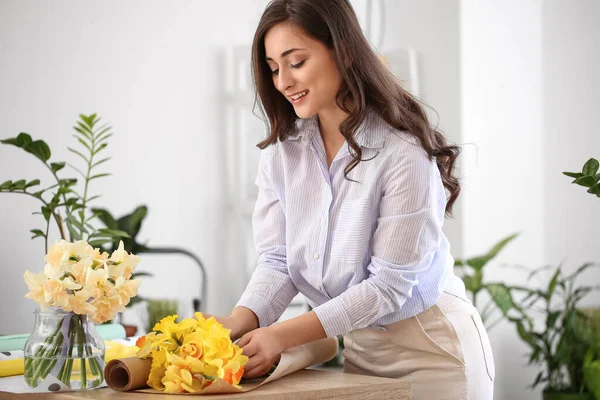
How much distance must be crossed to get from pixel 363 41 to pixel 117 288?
69 centimetres

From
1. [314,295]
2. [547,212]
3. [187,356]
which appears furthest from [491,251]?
[187,356]

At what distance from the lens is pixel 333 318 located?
1.48 meters

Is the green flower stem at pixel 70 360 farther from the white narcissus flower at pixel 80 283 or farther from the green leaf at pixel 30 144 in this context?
the green leaf at pixel 30 144

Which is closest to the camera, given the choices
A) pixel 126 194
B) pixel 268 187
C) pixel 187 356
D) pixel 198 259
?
pixel 187 356

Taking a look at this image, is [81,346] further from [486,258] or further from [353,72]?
[486,258]

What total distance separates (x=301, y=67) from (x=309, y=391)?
0.65 meters

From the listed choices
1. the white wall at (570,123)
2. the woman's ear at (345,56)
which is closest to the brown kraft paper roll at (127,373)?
the woman's ear at (345,56)

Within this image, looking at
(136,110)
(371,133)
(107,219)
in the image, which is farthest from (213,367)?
(136,110)

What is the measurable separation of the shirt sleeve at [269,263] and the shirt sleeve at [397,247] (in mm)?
181

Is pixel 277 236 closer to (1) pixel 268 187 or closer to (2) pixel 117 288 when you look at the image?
(1) pixel 268 187

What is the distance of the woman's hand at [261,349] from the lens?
1396 mm

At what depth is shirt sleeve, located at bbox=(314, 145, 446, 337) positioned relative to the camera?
1489 mm

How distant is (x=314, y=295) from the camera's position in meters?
1.68

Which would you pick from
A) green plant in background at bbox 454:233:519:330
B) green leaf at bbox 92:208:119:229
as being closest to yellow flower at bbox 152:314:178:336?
green leaf at bbox 92:208:119:229
